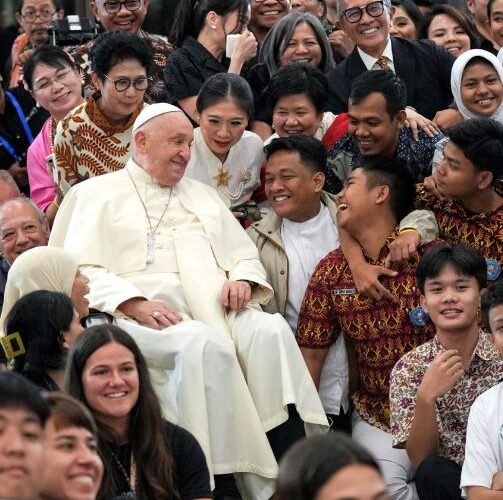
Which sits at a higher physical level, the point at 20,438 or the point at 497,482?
the point at 20,438

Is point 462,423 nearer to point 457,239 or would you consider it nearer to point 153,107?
point 457,239

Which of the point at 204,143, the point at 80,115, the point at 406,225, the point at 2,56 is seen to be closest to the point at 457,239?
the point at 406,225

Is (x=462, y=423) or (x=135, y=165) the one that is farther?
(x=135, y=165)

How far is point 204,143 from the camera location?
6.75 meters

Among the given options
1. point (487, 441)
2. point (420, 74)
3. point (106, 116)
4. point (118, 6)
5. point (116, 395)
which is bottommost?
point (487, 441)

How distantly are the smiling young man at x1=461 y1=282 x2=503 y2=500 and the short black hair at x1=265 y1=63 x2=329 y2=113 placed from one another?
161 cm

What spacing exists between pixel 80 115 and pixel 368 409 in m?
1.83

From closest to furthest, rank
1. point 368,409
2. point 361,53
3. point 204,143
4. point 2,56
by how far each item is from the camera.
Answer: point 368,409, point 204,143, point 361,53, point 2,56

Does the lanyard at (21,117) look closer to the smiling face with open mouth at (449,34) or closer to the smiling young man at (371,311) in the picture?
the smiling young man at (371,311)

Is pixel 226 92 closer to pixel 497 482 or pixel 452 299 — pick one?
pixel 452 299

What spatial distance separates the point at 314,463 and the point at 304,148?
121 inches

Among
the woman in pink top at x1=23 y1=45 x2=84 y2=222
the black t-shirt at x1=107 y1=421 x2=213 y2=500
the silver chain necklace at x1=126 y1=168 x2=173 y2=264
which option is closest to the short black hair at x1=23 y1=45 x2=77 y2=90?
the woman in pink top at x1=23 y1=45 x2=84 y2=222

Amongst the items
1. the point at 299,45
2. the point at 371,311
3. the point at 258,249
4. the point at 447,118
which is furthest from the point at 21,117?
the point at 371,311

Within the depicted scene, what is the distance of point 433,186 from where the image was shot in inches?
252
